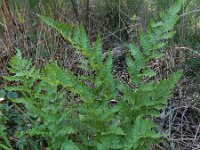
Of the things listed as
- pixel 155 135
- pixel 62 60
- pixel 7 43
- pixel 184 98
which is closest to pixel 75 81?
pixel 155 135

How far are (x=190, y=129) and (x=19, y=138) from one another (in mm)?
880

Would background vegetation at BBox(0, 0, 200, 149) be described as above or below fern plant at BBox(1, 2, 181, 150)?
above

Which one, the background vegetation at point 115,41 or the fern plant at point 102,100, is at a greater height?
the background vegetation at point 115,41

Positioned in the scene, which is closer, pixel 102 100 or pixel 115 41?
pixel 102 100

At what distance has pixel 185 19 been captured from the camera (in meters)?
2.95

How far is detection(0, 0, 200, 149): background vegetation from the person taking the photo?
7.14 ft

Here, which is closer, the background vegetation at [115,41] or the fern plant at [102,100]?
the fern plant at [102,100]

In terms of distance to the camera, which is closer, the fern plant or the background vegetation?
the fern plant

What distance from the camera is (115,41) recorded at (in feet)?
10.4

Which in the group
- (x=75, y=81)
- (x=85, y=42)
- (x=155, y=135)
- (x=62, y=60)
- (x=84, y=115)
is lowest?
(x=155, y=135)

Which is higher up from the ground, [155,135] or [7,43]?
[7,43]

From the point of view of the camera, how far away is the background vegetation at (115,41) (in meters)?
2.18

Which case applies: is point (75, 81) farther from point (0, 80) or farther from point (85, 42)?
point (0, 80)

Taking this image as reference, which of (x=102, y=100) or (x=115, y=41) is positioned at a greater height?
(x=115, y=41)
